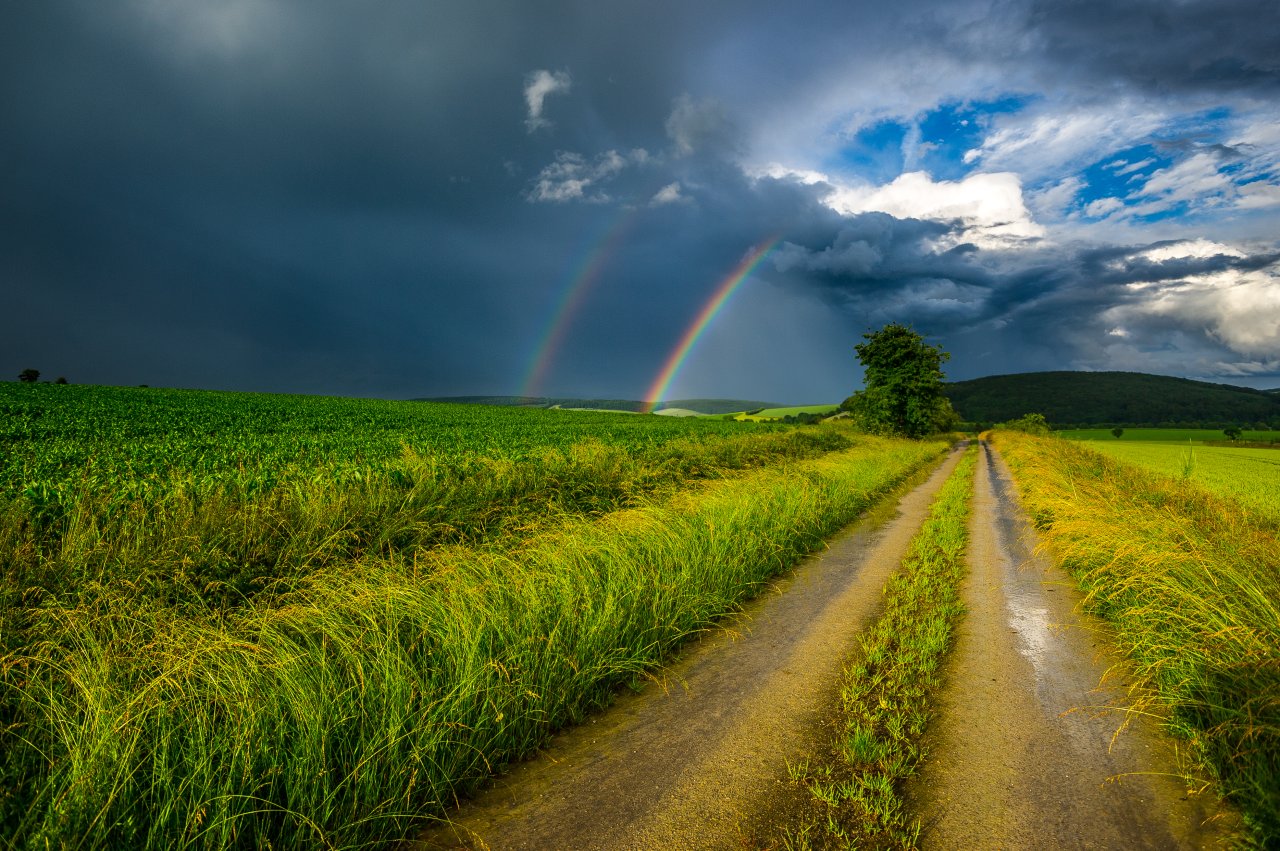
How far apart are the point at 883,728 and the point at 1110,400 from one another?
150775mm

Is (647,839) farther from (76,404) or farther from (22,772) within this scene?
(76,404)

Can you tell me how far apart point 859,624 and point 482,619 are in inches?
150

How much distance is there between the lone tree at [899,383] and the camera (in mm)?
36062

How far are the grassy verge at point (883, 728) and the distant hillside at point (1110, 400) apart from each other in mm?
120878

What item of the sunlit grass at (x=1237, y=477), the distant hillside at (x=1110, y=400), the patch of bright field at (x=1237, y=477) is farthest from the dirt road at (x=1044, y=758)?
the distant hillside at (x=1110, y=400)

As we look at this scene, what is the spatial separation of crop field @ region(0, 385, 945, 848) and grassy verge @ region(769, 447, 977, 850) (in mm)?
1563

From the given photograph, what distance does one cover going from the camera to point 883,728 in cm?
357

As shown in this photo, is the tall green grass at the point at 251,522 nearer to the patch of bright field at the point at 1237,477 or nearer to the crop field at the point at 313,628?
the crop field at the point at 313,628

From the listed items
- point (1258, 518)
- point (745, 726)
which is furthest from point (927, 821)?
point (1258, 518)

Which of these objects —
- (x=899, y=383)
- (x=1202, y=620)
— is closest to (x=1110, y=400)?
(x=899, y=383)

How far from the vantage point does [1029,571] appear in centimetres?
743

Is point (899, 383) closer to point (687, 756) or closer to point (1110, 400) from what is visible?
point (687, 756)

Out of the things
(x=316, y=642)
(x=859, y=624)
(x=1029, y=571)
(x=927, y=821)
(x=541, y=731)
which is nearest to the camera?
(x=927, y=821)

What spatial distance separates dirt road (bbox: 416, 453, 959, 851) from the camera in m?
2.69
